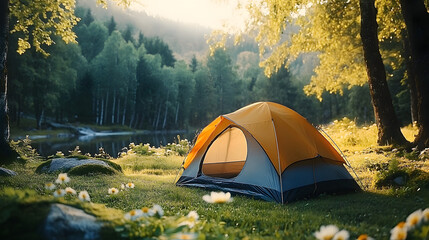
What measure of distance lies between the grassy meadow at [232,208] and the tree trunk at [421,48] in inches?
42.3

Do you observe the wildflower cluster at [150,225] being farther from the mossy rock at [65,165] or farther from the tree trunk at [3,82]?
the tree trunk at [3,82]

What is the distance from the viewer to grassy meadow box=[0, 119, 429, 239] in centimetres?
247

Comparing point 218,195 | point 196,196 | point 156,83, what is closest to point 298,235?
point 218,195

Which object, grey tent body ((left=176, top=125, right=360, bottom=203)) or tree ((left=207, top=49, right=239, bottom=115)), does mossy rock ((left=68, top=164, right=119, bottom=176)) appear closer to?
grey tent body ((left=176, top=125, right=360, bottom=203))

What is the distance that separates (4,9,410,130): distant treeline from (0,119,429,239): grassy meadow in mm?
22464

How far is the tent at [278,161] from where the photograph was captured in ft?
21.4

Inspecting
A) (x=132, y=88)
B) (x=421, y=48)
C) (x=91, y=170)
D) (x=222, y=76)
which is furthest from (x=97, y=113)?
(x=421, y=48)

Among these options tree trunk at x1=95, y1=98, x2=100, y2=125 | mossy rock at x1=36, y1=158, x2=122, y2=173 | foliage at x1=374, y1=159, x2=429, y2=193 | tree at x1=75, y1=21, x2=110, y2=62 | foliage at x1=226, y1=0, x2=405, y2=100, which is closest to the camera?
foliage at x1=374, y1=159, x2=429, y2=193

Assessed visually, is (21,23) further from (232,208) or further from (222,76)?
(222,76)

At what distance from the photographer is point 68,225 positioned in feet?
7.88

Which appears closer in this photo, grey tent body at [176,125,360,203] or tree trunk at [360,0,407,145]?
grey tent body at [176,125,360,203]

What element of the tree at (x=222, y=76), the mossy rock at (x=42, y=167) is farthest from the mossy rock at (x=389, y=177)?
the tree at (x=222, y=76)

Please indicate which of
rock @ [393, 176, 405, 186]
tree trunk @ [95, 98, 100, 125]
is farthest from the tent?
tree trunk @ [95, 98, 100, 125]

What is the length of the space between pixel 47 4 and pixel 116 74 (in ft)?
108
